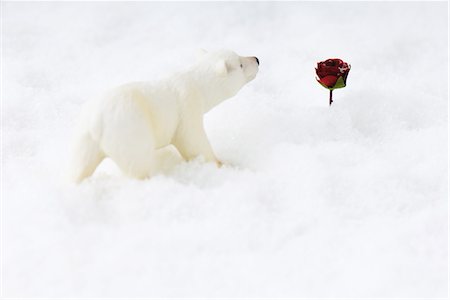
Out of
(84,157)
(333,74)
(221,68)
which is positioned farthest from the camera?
(333,74)

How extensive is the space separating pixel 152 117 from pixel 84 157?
0.16 meters

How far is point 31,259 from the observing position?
1.31 m

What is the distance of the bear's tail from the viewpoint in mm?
1463

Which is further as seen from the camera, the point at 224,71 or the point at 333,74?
the point at 333,74

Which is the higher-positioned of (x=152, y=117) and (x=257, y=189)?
(x=152, y=117)

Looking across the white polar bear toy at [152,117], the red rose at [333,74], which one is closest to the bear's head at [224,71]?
the white polar bear toy at [152,117]

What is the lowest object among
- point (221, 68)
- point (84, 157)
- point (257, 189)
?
point (257, 189)

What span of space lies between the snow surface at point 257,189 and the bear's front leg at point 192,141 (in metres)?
0.03

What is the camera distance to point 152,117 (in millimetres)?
1492

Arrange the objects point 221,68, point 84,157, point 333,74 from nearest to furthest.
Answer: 1. point 84,157
2. point 221,68
3. point 333,74

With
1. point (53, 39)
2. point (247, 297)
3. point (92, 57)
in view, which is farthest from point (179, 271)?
point (53, 39)

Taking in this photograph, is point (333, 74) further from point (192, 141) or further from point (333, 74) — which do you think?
point (192, 141)

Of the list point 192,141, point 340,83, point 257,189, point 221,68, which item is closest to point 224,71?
point 221,68

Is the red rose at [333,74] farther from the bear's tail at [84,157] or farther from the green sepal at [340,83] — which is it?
the bear's tail at [84,157]
